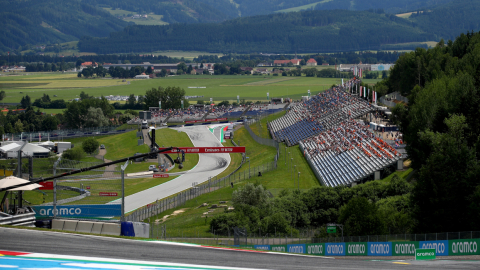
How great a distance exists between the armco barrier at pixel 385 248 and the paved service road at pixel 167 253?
167 centimetres

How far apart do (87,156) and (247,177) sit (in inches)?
1426

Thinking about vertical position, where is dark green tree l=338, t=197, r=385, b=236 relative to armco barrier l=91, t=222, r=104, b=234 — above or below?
below

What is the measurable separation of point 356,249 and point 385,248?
185 centimetres

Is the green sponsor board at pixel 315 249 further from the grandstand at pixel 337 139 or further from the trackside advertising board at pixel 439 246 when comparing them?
the grandstand at pixel 337 139

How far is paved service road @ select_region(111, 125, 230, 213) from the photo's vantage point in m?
54.8

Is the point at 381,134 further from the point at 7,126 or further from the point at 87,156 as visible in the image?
the point at 7,126

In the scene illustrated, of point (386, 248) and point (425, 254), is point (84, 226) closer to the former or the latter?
point (386, 248)

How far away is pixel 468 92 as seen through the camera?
48.4m

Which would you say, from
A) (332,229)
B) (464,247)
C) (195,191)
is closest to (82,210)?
(332,229)

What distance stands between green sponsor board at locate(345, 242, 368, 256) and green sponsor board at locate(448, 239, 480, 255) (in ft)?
15.0

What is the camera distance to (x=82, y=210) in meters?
35.9

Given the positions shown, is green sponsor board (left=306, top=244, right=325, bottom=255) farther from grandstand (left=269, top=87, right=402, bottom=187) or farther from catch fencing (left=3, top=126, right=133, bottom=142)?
catch fencing (left=3, top=126, right=133, bottom=142)

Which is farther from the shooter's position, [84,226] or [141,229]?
[141,229]

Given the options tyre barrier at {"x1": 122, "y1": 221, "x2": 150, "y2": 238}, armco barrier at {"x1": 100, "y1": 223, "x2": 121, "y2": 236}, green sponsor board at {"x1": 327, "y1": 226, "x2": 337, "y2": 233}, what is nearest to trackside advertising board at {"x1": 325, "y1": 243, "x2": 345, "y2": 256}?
green sponsor board at {"x1": 327, "y1": 226, "x2": 337, "y2": 233}
